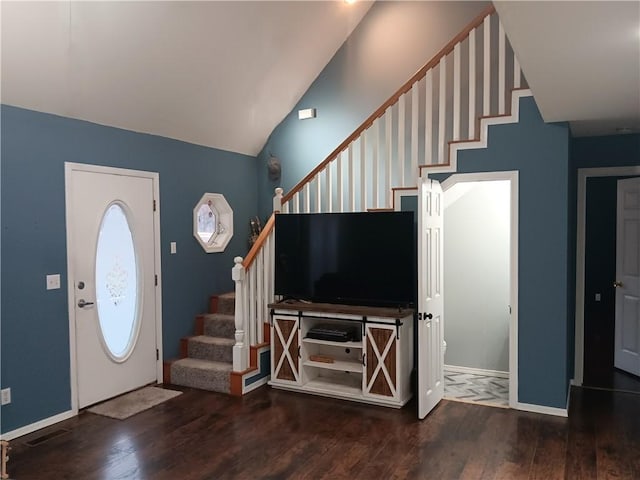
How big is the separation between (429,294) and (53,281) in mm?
2974

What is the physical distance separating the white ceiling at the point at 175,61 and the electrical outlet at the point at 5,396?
6.81 ft

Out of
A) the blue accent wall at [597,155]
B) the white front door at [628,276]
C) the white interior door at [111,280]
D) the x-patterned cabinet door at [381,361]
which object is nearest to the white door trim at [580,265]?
the blue accent wall at [597,155]

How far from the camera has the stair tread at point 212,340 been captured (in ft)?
16.7

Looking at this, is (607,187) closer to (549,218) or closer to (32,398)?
(549,218)

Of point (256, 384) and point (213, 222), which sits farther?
point (213, 222)

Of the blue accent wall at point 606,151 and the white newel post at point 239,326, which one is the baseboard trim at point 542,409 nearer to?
the blue accent wall at point 606,151

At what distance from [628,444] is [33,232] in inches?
180

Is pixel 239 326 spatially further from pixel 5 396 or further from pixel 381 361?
pixel 5 396

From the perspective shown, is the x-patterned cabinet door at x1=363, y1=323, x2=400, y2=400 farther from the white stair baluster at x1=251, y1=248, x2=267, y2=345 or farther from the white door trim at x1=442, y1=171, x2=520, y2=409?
the white stair baluster at x1=251, y1=248, x2=267, y2=345

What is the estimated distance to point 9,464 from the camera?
3293mm

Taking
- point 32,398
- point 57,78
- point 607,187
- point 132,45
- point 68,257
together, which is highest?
point 132,45

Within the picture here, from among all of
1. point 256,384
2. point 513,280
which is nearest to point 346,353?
point 256,384

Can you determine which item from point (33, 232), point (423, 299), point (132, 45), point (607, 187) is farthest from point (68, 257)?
point (607, 187)

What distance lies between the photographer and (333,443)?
358 cm
